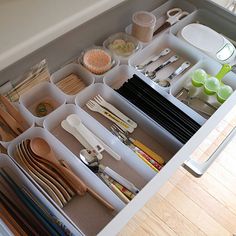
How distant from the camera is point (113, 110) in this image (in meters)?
0.81

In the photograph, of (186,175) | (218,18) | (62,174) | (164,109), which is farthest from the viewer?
(186,175)

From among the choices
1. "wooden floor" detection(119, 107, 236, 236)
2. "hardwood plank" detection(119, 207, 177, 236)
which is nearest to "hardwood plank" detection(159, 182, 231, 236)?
"wooden floor" detection(119, 107, 236, 236)

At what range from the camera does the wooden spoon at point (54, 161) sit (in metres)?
0.67

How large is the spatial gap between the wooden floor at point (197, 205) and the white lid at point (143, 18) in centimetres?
60

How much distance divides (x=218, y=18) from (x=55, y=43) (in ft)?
1.87

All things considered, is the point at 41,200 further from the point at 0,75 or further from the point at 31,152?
the point at 0,75

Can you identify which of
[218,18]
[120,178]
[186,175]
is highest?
[218,18]

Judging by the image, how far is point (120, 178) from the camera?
70 cm

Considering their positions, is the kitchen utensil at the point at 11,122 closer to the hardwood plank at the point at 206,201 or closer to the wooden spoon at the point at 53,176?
the wooden spoon at the point at 53,176

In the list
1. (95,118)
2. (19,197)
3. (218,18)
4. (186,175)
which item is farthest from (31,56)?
(186,175)

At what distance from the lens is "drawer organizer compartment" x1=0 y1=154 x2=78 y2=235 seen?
597 mm

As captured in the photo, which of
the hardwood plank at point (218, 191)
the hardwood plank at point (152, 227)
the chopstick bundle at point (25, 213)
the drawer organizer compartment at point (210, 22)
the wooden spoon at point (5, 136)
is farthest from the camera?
the hardwood plank at point (218, 191)

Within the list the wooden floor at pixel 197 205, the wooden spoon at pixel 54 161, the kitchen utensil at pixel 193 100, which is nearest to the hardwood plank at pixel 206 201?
A: the wooden floor at pixel 197 205

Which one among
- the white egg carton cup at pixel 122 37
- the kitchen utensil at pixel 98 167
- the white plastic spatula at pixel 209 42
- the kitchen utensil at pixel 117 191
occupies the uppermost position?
the white plastic spatula at pixel 209 42
